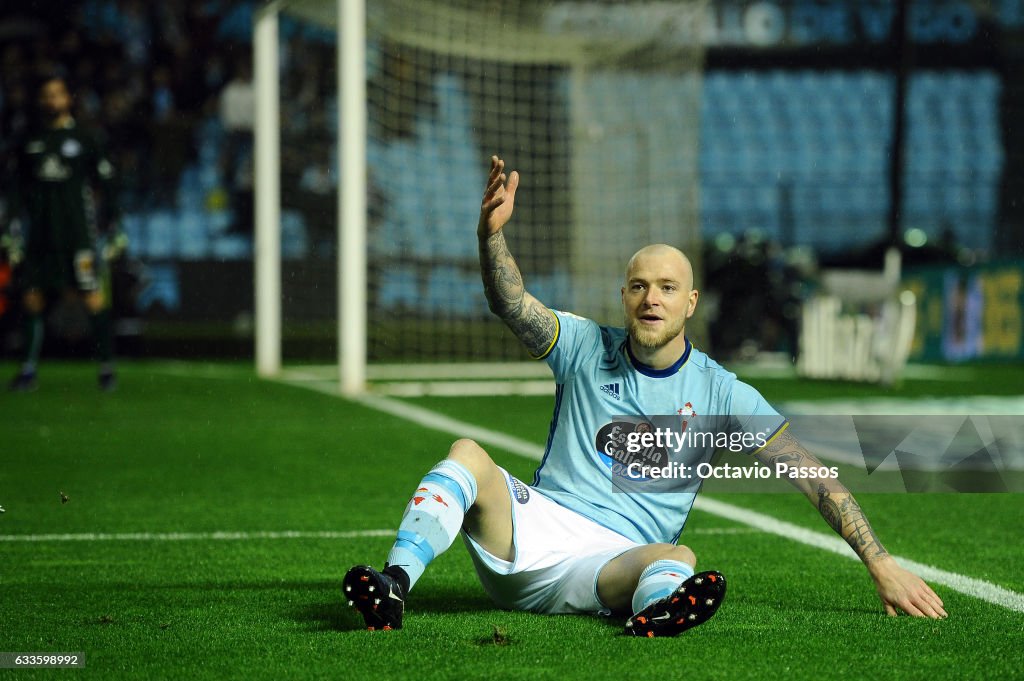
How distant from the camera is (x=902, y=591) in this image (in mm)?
3613

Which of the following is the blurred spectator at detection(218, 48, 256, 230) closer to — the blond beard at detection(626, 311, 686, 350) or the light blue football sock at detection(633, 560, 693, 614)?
the blond beard at detection(626, 311, 686, 350)

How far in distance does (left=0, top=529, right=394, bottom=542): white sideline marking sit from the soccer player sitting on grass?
4.87 feet

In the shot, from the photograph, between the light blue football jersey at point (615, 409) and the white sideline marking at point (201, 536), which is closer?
the light blue football jersey at point (615, 409)

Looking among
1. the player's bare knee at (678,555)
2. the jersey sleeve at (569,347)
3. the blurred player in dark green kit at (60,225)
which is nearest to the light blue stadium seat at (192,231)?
the blurred player in dark green kit at (60,225)

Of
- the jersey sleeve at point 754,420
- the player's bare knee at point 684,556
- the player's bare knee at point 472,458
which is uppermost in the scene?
the jersey sleeve at point 754,420

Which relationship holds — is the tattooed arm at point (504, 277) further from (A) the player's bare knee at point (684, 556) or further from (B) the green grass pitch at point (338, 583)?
(B) the green grass pitch at point (338, 583)

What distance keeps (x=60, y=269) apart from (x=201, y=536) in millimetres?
6669

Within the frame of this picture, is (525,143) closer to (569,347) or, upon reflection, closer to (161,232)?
(161,232)

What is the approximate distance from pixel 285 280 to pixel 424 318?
157 cm

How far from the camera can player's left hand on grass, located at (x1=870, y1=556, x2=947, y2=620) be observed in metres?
3.61

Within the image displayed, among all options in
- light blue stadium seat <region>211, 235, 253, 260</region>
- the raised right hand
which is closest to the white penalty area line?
the raised right hand

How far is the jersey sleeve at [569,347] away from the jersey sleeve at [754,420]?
390mm

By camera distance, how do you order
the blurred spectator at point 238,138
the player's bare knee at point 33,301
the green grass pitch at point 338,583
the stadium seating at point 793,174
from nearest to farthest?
1. the green grass pitch at point 338,583
2. the player's bare knee at point 33,301
3. the stadium seating at point 793,174
4. the blurred spectator at point 238,138

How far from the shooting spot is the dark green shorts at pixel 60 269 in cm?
1108
